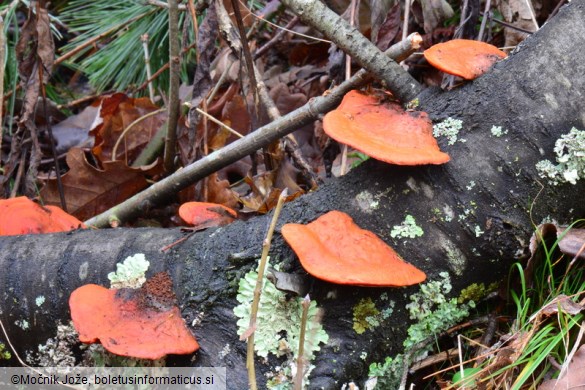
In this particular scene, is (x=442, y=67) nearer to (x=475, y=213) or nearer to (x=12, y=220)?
(x=475, y=213)

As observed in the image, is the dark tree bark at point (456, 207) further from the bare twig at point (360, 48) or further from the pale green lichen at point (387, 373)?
the bare twig at point (360, 48)

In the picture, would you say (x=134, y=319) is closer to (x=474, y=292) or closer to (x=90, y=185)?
(x=474, y=292)

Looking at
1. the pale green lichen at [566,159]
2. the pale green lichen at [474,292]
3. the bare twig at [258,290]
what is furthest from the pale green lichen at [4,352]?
the pale green lichen at [566,159]

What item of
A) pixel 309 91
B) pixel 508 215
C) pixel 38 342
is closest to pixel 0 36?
pixel 38 342

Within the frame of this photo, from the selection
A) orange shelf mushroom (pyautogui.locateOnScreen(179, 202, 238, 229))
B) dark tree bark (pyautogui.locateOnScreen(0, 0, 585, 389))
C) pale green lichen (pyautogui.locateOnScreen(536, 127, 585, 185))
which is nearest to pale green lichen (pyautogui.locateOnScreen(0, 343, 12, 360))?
dark tree bark (pyautogui.locateOnScreen(0, 0, 585, 389))

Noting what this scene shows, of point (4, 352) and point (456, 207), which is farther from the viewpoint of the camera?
point (4, 352)

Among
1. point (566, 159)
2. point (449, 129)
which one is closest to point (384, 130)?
point (449, 129)
